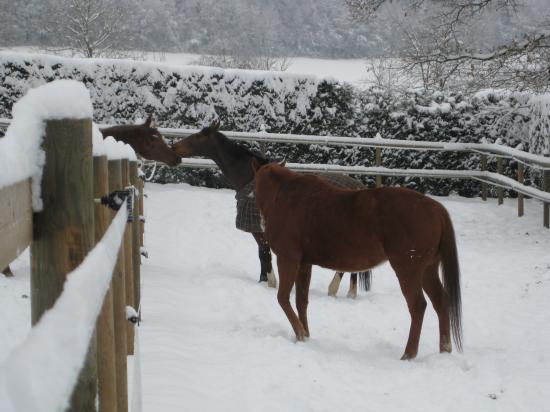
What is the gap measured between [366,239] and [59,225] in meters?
3.43

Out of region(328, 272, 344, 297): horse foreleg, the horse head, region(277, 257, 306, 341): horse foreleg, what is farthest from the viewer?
the horse head

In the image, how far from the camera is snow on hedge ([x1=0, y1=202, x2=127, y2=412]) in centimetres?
81

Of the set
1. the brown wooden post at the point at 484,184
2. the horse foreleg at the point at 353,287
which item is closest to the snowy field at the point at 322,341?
the horse foreleg at the point at 353,287

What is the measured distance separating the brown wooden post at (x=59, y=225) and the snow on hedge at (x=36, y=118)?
17 mm

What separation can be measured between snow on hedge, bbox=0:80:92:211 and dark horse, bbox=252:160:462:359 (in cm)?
333

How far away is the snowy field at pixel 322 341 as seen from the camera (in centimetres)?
344

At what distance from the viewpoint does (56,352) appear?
37.6 inches

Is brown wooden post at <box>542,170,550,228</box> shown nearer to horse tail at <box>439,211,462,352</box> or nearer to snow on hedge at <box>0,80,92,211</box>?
horse tail at <box>439,211,462,352</box>

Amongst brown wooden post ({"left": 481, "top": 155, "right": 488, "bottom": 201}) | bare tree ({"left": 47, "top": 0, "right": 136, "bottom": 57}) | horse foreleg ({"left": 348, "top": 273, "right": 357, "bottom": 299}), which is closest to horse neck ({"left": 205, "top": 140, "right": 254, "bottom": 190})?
horse foreleg ({"left": 348, "top": 273, "right": 357, "bottom": 299})

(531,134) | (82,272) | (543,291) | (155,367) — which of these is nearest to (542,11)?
(531,134)

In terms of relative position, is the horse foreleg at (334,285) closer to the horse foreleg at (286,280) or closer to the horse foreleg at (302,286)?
the horse foreleg at (302,286)

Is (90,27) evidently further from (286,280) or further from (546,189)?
(286,280)

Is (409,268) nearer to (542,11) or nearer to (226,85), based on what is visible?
(226,85)

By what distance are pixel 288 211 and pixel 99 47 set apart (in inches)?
1097
